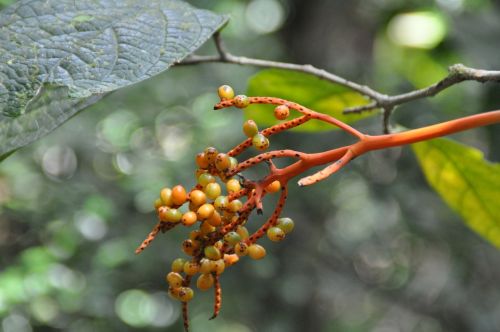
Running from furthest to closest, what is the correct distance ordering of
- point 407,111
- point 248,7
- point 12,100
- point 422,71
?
point 248,7 → point 422,71 → point 407,111 → point 12,100

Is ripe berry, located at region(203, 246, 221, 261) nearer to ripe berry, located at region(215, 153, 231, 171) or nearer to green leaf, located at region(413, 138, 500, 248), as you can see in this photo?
ripe berry, located at region(215, 153, 231, 171)

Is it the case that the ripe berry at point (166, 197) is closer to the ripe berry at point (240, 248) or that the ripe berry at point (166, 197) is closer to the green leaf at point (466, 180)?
the ripe berry at point (240, 248)

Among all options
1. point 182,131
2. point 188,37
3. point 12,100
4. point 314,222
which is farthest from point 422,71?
point 12,100

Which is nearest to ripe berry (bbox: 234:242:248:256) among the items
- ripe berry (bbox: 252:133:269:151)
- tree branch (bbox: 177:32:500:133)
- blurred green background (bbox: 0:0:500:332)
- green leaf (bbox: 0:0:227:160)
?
ripe berry (bbox: 252:133:269:151)

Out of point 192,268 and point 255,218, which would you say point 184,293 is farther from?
point 255,218

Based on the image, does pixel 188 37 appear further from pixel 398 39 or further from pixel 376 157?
pixel 398 39

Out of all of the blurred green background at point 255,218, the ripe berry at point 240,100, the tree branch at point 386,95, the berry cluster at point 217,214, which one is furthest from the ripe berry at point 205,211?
the blurred green background at point 255,218

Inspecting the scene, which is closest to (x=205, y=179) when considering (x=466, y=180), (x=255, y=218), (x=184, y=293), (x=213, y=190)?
(x=213, y=190)

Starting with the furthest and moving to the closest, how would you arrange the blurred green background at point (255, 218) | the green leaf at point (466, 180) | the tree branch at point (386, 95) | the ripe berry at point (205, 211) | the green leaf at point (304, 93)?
the blurred green background at point (255, 218) < the green leaf at point (304, 93) < the green leaf at point (466, 180) < the tree branch at point (386, 95) < the ripe berry at point (205, 211)
